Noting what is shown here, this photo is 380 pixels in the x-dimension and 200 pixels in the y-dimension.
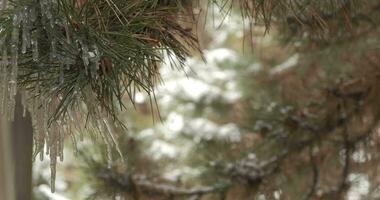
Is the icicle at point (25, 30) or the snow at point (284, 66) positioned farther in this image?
the snow at point (284, 66)

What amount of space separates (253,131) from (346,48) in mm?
468

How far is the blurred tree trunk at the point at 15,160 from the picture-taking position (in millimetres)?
879

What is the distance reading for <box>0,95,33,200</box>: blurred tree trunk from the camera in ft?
2.89

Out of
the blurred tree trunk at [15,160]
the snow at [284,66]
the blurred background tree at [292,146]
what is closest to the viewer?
the blurred tree trunk at [15,160]

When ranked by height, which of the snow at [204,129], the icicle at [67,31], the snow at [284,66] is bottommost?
the snow at [204,129]

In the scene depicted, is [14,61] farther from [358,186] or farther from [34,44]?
[358,186]

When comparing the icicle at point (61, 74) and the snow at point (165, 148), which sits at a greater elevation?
the icicle at point (61, 74)

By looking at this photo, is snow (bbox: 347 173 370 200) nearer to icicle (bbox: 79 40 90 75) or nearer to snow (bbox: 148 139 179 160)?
snow (bbox: 148 139 179 160)

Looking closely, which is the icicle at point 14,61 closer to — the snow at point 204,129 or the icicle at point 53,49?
the icicle at point 53,49

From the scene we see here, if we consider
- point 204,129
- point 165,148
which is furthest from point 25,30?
point 204,129

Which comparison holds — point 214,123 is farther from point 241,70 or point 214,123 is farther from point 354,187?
point 354,187

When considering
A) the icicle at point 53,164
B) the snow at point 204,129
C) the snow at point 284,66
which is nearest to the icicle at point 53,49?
the icicle at point 53,164

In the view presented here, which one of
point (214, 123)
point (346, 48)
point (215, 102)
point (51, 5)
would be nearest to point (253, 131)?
point (346, 48)

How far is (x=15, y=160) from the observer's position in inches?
34.8
